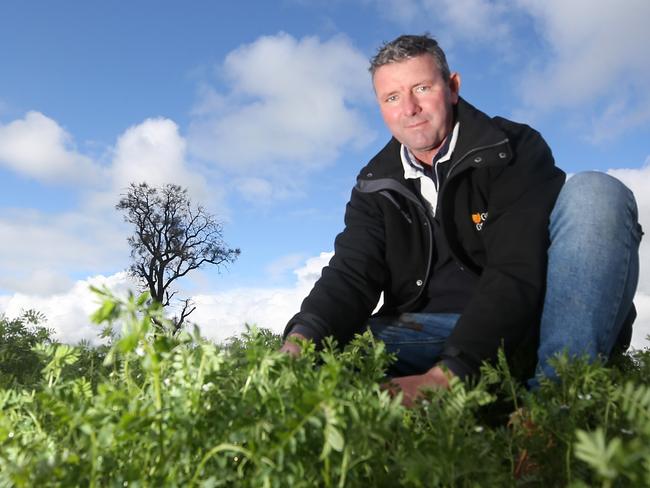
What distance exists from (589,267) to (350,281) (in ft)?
4.78

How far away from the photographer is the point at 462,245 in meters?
4.03

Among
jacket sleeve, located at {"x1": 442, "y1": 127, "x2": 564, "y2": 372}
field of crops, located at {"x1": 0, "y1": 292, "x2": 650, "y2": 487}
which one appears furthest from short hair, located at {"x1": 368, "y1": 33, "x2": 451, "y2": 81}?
field of crops, located at {"x1": 0, "y1": 292, "x2": 650, "y2": 487}

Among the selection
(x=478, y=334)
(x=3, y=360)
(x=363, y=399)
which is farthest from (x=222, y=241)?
(x=363, y=399)

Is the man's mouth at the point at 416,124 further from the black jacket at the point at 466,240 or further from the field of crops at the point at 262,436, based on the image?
the field of crops at the point at 262,436

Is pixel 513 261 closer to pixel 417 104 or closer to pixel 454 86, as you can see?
pixel 417 104

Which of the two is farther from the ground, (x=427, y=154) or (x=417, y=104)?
(x=417, y=104)

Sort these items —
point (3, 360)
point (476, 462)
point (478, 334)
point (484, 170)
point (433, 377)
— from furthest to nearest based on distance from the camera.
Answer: point (3, 360) → point (484, 170) → point (478, 334) → point (433, 377) → point (476, 462)

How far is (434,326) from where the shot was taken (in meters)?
4.04

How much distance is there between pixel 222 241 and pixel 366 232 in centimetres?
1903

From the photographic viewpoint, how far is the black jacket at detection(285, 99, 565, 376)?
3.29 meters

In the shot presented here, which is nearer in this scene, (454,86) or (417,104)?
(417,104)

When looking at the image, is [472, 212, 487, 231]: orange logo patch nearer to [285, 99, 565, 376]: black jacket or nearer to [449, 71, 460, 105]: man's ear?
[285, 99, 565, 376]: black jacket

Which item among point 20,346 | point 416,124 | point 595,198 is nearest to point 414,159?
point 416,124

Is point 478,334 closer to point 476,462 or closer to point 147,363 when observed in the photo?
point 476,462
